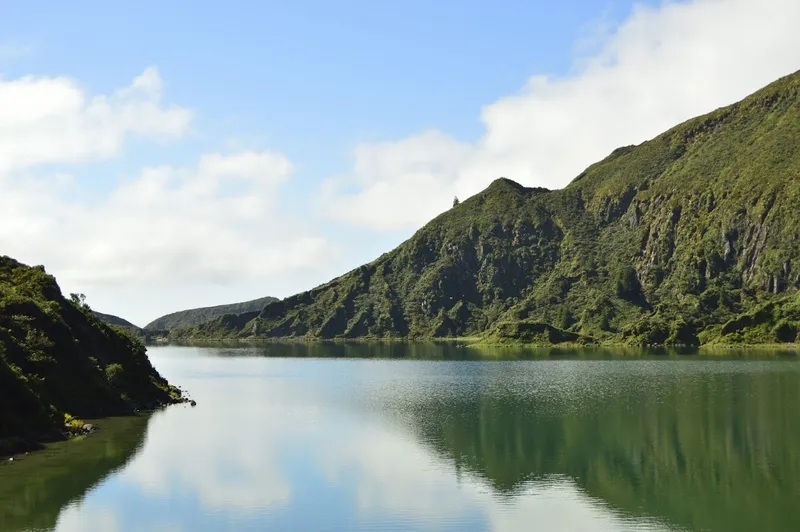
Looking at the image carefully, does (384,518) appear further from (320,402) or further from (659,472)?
(320,402)

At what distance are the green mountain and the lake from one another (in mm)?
4461

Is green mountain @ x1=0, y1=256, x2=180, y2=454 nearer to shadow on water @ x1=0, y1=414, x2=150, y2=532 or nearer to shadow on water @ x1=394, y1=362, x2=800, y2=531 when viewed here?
shadow on water @ x1=0, y1=414, x2=150, y2=532

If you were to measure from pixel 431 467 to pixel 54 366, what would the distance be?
4743cm

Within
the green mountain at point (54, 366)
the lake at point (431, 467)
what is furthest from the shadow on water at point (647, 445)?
the green mountain at point (54, 366)

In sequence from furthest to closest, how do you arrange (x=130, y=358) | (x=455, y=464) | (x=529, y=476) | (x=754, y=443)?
(x=130, y=358), (x=754, y=443), (x=455, y=464), (x=529, y=476)

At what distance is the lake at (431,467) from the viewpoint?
50.2 meters

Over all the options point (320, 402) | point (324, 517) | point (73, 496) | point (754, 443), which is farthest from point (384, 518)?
point (320, 402)

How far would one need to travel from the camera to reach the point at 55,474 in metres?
61.9

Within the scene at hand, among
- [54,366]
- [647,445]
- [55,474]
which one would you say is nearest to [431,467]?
[647,445]

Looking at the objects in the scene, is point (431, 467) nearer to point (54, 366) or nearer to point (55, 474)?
point (55, 474)

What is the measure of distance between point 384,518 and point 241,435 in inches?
1628

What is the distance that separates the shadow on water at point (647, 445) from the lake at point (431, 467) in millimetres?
247

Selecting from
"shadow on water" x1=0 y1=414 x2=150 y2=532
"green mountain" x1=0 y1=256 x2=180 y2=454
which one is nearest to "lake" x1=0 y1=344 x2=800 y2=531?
"shadow on water" x1=0 y1=414 x2=150 y2=532

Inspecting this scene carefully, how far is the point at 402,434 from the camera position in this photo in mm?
87000
